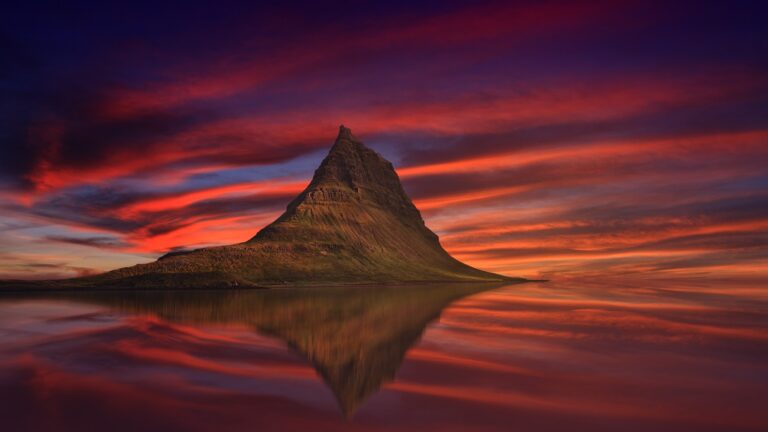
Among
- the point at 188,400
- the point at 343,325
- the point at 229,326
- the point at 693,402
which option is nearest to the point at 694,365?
the point at 693,402

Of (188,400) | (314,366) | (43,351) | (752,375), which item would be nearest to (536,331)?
(752,375)

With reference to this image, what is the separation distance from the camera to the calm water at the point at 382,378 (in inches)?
557

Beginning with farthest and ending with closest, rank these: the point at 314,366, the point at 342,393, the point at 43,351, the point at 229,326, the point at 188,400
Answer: the point at 229,326, the point at 43,351, the point at 314,366, the point at 342,393, the point at 188,400

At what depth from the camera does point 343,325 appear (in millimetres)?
38625

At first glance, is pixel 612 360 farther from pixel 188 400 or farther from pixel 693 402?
pixel 188 400

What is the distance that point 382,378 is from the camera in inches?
784

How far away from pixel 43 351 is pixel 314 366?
1370cm

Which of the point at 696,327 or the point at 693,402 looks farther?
the point at 696,327

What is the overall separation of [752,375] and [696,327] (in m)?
20.2

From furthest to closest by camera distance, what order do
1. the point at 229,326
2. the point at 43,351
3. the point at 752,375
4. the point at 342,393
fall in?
1. the point at 229,326
2. the point at 43,351
3. the point at 752,375
4. the point at 342,393

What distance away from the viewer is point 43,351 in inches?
1014

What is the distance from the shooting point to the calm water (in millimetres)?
14148

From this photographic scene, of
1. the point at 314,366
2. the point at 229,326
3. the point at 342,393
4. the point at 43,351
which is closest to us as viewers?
the point at 342,393

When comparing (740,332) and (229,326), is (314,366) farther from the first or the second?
(740,332)
